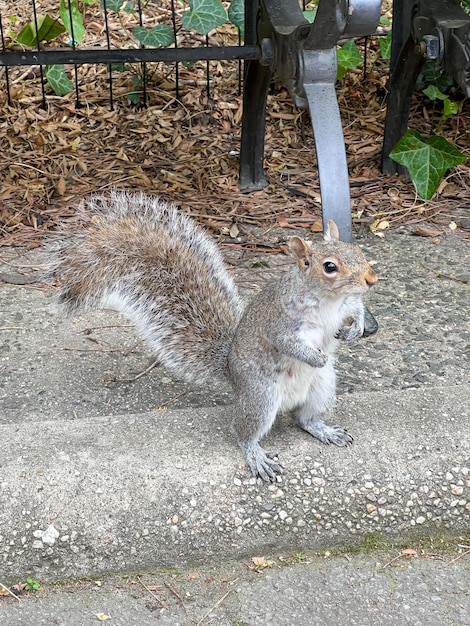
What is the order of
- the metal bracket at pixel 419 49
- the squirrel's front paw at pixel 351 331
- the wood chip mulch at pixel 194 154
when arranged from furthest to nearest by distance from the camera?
the wood chip mulch at pixel 194 154 → the metal bracket at pixel 419 49 → the squirrel's front paw at pixel 351 331

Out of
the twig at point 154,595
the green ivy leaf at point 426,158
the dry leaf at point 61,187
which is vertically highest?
the green ivy leaf at point 426,158

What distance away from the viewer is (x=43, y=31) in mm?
4125

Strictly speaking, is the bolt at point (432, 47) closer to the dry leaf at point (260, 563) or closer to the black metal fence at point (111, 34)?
the black metal fence at point (111, 34)

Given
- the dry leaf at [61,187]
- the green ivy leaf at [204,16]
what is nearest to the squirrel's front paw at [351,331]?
the dry leaf at [61,187]

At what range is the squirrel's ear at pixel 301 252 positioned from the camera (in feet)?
6.46

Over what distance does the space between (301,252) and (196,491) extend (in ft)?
1.82

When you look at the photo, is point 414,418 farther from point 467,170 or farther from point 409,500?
point 467,170

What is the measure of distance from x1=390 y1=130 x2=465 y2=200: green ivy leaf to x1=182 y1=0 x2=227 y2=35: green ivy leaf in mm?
888

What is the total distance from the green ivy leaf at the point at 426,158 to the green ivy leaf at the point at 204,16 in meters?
0.89

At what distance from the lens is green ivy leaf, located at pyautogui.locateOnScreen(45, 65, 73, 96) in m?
4.02

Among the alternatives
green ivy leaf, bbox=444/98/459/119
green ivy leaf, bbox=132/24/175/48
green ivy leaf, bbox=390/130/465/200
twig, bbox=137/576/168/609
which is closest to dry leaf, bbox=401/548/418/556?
twig, bbox=137/576/168/609

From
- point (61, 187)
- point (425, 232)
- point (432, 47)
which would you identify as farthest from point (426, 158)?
point (61, 187)

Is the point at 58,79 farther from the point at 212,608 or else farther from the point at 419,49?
the point at 212,608

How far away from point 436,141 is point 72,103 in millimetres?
1665
